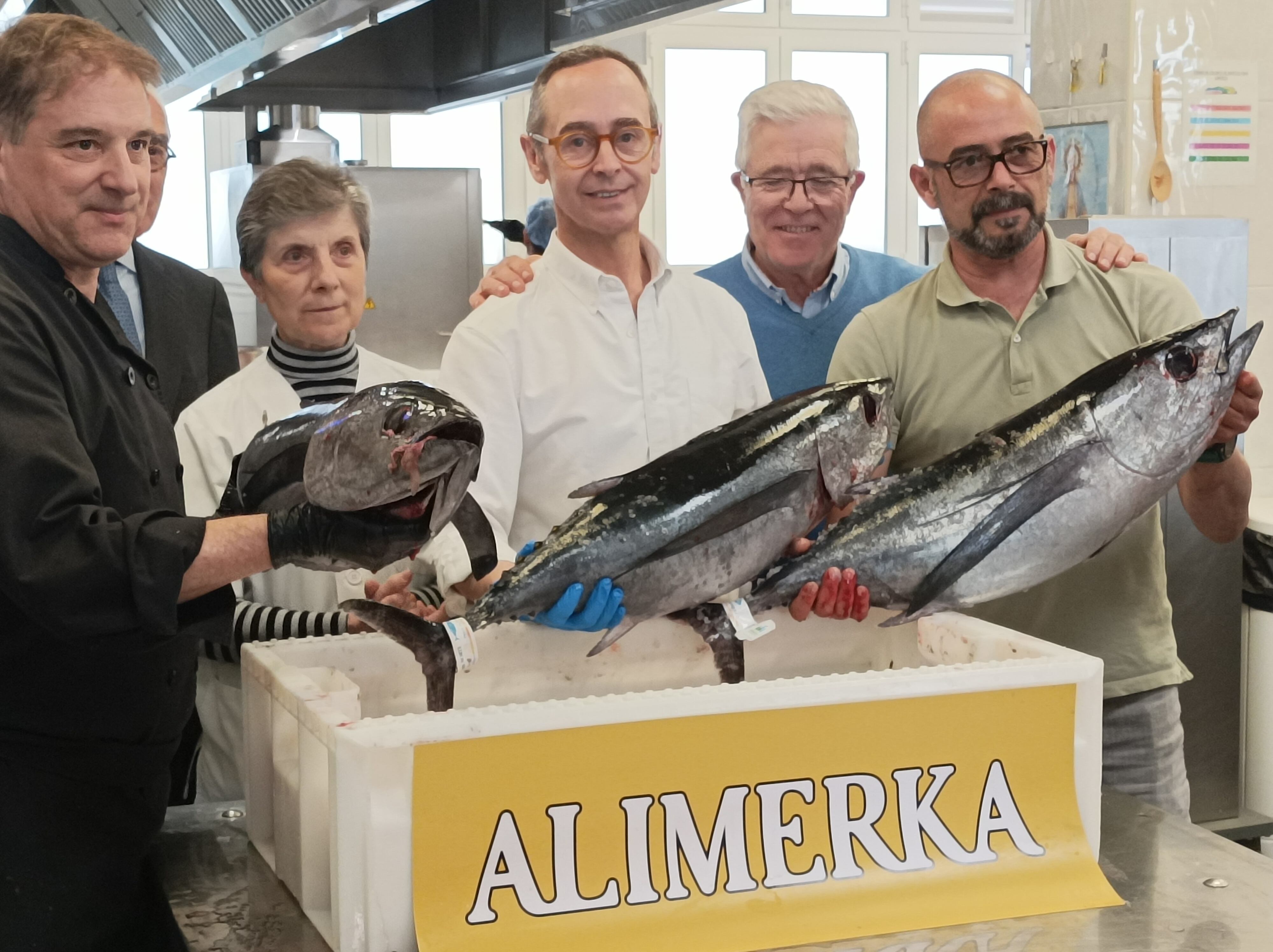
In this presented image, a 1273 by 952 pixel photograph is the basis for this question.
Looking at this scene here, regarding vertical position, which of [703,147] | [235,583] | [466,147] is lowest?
[235,583]

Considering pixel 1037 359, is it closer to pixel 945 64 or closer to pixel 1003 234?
pixel 1003 234

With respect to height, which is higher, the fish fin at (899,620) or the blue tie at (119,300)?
the blue tie at (119,300)

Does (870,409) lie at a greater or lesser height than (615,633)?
greater

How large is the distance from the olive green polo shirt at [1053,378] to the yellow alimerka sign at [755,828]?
74 cm

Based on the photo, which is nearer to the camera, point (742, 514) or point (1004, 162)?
point (742, 514)

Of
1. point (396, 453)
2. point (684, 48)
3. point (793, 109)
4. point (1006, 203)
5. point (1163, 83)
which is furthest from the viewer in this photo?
point (684, 48)

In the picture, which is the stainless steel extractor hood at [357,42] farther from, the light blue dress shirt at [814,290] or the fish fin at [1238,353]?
the fish fin at [1238,353]

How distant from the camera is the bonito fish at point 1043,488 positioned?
171 centimetres

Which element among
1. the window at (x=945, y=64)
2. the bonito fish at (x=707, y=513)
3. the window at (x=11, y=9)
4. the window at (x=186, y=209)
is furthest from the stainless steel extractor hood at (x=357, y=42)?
the window at (x=945, y=64)

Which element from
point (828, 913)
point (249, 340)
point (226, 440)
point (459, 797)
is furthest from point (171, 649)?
point (249, 340)

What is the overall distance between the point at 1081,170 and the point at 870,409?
7.89 feet

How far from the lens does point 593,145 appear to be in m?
2.16

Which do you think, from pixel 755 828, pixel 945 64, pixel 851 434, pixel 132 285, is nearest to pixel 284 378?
pixel 132 285

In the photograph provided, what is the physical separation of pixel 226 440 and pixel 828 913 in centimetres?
138
